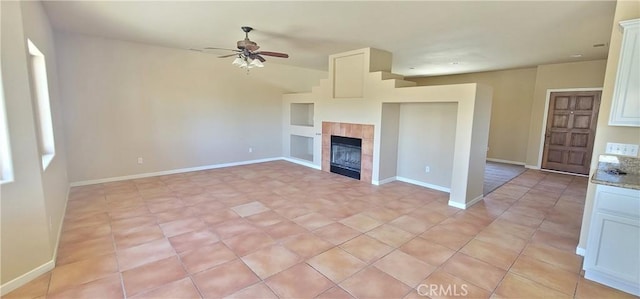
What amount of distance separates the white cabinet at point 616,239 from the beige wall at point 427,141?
9.00 feet

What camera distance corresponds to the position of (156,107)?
19.1 feet

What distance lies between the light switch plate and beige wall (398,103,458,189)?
242cm

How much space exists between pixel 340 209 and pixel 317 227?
740mm

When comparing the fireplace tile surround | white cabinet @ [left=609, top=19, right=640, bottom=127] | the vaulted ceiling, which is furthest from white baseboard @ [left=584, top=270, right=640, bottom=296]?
the fireplace tile surround

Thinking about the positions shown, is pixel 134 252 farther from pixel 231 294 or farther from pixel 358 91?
pixel 358 91

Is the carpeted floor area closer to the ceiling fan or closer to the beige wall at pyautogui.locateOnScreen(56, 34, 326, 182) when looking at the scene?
the ceiling fan

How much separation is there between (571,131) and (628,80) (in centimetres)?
543

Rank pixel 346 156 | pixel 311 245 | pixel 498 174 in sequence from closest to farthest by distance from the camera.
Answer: pixel 311 245 < pixel 346 156 < pixel 498 174

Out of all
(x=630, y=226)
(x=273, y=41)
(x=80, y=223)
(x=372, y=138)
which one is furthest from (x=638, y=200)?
(x=80, y=223)

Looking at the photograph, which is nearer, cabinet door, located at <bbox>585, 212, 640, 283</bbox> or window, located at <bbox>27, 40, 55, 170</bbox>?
cabinet door, located at <bbox>585, 212, 640, 283</bbox>

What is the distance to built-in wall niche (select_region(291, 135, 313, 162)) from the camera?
26.2ft

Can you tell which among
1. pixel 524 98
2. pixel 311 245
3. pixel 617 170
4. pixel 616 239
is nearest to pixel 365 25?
pixel 311 245

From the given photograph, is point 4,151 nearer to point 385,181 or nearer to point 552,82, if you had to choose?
point 385,181

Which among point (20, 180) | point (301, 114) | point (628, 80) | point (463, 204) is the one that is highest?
point (628, 80)
